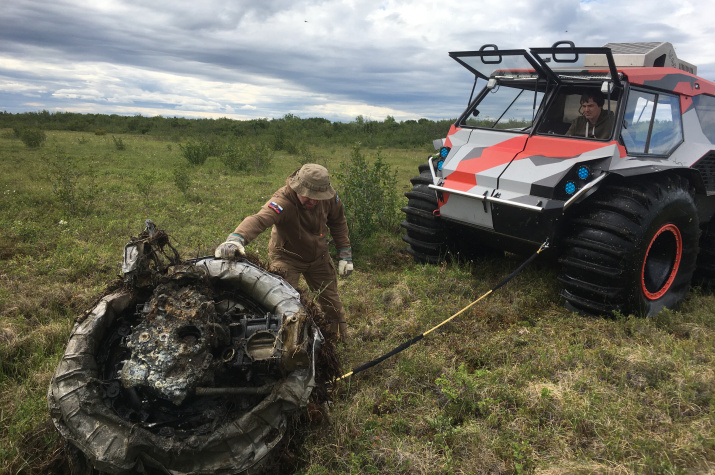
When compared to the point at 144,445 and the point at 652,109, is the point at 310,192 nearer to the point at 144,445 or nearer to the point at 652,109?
the point at 144,445

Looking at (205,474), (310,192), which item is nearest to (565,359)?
(310,192)

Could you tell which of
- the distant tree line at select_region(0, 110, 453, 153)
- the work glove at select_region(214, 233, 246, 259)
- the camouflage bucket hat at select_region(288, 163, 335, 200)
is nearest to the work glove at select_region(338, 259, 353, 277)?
the camouflage bucket hat at select_region(288, 163, 335, 200)

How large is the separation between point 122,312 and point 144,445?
0.79m

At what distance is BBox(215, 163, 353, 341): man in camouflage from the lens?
3.30 meters

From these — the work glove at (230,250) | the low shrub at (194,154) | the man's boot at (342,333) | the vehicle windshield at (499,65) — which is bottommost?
the man's boot at (342,333)

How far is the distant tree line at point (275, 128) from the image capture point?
26.5m

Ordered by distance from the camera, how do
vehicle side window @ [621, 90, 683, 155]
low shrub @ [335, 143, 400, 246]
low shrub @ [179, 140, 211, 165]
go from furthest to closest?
low shrub @ [179, 140, 211, 165], low shrub @ [335, 143, 400, 246], vehicle side window @ [621, 90, 683, 155]

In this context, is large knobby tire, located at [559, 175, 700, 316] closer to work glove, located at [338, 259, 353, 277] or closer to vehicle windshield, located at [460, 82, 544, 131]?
vehicle windshield, located at [460, 82, 544, 131]

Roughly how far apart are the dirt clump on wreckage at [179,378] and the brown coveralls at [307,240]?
3.10 ft

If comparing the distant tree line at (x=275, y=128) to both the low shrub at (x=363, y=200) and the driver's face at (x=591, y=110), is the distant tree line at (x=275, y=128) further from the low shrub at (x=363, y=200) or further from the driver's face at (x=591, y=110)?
the driver's face at (x=591, y=110)

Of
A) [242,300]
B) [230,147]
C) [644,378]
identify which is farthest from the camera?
[230,147]

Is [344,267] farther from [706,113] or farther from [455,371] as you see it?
[706,113]

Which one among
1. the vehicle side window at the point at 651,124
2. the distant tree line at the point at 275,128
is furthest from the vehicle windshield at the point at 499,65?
the distant tree line at the point at 275,128

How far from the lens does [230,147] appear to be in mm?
13742
